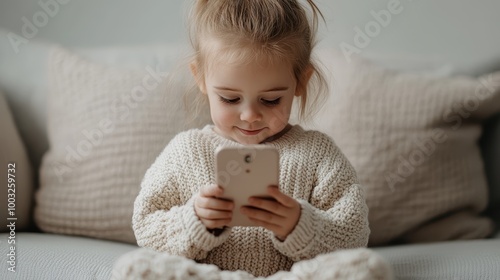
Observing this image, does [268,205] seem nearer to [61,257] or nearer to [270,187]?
[270,187]

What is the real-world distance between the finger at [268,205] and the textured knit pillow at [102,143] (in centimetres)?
46

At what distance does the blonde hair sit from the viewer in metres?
1.14

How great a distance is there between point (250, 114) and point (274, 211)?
0.57 ft

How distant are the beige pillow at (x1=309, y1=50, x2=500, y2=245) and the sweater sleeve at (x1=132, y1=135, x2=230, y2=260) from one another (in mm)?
459

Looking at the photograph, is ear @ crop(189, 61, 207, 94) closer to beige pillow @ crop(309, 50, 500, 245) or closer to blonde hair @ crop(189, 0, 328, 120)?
blonde hair @ crop(189, 0, 328, 120)

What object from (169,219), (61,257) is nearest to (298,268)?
(169,219)

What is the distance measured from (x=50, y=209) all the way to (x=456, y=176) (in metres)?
0.89

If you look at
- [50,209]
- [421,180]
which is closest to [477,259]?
[421,180]

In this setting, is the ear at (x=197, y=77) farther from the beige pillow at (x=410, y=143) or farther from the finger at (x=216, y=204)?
the beige pillow at (x=410, y=143)

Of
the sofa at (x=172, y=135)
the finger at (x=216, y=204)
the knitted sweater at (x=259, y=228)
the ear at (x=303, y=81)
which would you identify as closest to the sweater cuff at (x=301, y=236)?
the knitted sweater at (x=259, y=228)

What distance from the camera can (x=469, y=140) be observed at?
1.57 meters

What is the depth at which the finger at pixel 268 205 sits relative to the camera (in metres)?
1.07

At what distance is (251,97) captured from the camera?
3.74ft

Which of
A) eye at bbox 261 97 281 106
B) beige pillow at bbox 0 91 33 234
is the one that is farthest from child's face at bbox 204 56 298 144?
beige pillow at bbox 0 91 33 234
